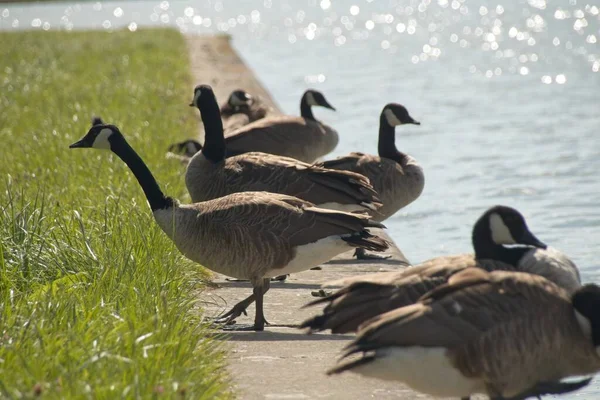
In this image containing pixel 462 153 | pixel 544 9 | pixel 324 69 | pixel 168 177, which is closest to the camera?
pixel 168 177

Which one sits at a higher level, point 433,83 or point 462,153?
point 433,83

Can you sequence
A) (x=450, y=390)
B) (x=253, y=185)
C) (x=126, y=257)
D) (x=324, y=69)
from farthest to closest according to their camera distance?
(x=324, y=69) < (x=253, y=185) < (x=126, y=257) < (x=450, y=390)

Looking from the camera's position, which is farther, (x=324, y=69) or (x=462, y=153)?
(x=324, y=69)

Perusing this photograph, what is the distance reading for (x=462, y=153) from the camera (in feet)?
48.2

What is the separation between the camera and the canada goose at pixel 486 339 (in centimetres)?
469

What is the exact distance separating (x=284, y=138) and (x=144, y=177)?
3347 mm

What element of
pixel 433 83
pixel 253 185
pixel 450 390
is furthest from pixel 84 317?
pixel 433 83

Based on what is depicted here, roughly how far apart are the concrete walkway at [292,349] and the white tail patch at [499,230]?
879mm

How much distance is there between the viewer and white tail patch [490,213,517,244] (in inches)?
217

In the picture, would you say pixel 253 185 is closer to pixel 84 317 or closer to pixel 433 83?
pixel 84 317

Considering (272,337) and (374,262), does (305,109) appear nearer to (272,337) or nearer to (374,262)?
(374,262)

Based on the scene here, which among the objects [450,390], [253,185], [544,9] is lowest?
[450,390]

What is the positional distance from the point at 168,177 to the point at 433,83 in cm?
1313

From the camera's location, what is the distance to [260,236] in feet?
22.1
